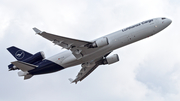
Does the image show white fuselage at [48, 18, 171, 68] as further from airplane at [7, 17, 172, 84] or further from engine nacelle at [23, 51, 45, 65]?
engine nacelle at [23, 51, 45, 65]

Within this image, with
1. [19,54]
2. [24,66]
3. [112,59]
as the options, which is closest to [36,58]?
[24,66]

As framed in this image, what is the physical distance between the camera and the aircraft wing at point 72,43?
41.5 metres

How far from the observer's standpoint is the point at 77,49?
146 feet

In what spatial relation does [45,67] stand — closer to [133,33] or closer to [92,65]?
[92,65]

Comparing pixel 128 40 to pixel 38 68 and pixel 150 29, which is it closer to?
pixel 150 29

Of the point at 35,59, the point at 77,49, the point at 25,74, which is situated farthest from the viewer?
the point at 25,74

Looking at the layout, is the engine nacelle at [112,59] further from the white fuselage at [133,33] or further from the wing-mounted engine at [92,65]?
the white fuselage at [133,33]

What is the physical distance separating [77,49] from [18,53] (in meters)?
11.4

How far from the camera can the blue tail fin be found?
4816cm

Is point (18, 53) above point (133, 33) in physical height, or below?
above

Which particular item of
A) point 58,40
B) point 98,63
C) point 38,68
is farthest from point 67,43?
point 98,63

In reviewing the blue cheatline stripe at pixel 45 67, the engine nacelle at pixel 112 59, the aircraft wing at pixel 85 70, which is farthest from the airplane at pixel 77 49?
the engine nacelle at pixel 112 59

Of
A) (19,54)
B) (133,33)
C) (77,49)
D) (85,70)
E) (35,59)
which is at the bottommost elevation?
(85,70)

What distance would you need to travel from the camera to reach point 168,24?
44250mm
